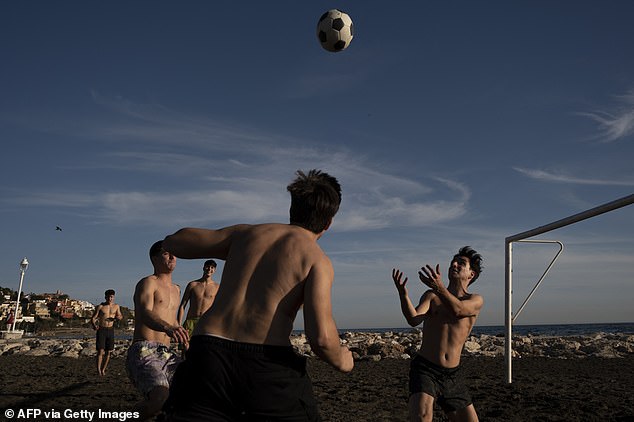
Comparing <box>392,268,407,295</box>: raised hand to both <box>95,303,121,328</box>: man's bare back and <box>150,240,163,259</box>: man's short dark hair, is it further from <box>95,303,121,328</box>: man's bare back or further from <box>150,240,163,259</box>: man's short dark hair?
<box>95,303,121,328</box>: man's bare back

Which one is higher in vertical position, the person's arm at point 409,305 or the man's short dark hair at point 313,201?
the man's short dark hair at point 313,201

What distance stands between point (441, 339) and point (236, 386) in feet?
11.4

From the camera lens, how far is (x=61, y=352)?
2058 cm

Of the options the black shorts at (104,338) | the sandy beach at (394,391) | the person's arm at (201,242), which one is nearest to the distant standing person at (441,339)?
the person's arm at (201,242)

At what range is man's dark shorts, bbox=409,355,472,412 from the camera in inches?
207

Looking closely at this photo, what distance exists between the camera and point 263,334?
2539 millimetres

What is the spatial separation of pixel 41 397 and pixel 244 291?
8.59 metres

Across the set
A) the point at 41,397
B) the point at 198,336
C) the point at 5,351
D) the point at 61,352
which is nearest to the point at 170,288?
the point at 198,336

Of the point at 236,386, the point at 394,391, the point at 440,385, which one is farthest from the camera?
the point at 394,391

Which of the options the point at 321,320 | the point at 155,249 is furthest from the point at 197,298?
the point at 321,320

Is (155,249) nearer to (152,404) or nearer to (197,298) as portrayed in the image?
(152,404)

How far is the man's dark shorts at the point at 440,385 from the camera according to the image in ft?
17.2

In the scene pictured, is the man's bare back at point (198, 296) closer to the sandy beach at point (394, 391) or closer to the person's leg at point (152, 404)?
the sandy beach at point (394, 391)

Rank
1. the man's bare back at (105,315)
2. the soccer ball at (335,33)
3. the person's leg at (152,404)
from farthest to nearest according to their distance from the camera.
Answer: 1. the man's bare back at (105,315)
2. the soccer ball at (335,33)
3. the person's leg at (152,404)
